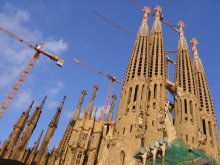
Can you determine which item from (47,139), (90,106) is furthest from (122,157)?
(47,139)

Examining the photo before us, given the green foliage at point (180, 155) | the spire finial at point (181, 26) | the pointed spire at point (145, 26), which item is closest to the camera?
the green foliage at point (180, 155)

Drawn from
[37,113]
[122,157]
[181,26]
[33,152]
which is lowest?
[33,152]

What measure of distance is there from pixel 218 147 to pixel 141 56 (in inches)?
752

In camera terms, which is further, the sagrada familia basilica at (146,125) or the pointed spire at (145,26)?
the pointed spire at (145,26)

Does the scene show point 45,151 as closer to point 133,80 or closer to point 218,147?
point 133,80

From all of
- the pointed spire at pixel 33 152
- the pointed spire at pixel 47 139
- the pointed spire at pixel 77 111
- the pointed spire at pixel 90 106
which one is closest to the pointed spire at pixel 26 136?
the pointed spire at pixel 33 152

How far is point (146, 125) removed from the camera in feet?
124

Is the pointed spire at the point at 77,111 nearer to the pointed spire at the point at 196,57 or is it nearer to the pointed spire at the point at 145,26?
the pointed spire at the point at 145,26

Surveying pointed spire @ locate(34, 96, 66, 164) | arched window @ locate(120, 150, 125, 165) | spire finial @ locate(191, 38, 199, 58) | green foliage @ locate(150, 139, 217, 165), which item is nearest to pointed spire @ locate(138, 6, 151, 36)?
spire finial @ locate(191, 38, 199, 58)

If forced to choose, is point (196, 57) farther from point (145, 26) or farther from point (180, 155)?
point (180, 155)

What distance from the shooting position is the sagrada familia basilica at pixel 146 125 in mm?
34781

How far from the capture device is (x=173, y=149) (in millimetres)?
31688

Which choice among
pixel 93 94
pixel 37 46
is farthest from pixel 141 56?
pixel 37 46

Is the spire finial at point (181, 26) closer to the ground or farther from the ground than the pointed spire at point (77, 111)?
farther from the ground
